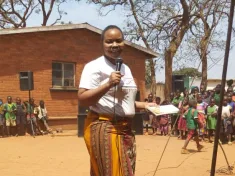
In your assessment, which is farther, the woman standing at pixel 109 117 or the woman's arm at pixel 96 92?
the woman standing at pixel 109 117

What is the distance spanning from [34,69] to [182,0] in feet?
25.3

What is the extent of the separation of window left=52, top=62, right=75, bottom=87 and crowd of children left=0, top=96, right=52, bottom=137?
1.25m

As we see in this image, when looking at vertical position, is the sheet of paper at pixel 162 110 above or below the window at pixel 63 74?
below

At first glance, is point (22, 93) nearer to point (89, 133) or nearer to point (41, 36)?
point (41, 36)

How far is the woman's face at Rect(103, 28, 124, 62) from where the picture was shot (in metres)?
2.64

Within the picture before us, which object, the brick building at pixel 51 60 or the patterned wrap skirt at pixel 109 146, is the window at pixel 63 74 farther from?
the patterned wrap skirt at pixel 109 146

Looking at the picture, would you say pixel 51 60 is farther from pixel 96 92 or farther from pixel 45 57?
pixel 96 92

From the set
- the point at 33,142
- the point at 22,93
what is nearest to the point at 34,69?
the point at 22,93

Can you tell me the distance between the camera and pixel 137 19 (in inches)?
802

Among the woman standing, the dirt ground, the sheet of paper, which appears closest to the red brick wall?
the dirt ground

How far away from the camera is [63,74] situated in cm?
1531

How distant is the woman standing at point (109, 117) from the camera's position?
258cm

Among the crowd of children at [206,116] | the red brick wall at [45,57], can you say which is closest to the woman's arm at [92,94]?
the crowd of children at [206,116]

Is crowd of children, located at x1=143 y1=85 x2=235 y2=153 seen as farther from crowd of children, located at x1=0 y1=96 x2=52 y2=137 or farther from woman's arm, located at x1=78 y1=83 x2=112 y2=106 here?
woman's arm, located at x1=78 y1=83 x2=112 y2=106
